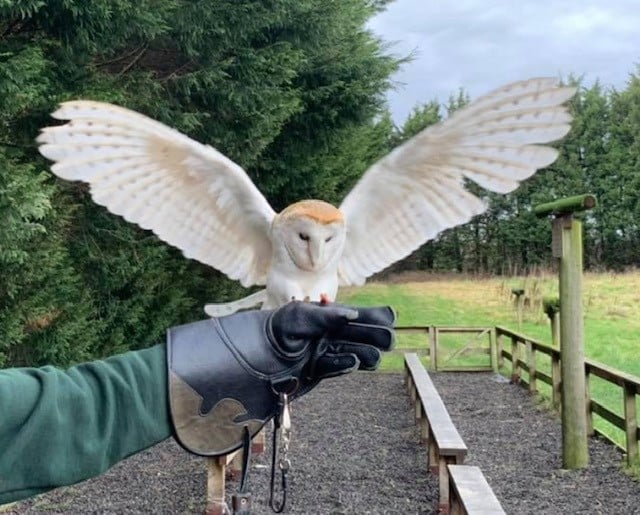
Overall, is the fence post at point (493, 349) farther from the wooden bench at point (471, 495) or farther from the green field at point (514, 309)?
the wooden bench at point (471, 495)

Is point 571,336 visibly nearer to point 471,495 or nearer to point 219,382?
point 471,495

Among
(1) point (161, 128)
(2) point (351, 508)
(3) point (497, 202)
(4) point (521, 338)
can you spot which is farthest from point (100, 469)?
(3) point (497, 202)

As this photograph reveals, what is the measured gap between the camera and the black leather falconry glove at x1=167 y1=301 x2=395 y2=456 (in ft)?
2.94

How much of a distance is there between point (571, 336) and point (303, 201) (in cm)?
201

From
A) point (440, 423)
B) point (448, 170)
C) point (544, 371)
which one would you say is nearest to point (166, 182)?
point (448, 170)

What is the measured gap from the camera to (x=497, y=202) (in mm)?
13820

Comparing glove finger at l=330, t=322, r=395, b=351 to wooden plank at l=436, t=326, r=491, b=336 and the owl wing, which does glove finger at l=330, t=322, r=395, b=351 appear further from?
wooden plank at l=436, t=326, r=491, b=336

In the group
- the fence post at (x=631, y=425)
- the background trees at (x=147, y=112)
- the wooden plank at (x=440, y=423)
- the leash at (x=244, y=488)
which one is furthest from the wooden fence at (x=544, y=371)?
the leash at (x=244, y=488)

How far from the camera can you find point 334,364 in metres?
1.03

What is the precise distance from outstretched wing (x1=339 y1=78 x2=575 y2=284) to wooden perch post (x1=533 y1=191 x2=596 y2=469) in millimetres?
1554

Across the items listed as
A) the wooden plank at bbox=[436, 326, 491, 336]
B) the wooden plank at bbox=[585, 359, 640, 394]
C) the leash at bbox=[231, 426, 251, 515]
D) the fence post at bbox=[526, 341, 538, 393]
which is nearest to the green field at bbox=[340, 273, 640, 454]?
the fence post at bbox=[526, 341, 538, 393]

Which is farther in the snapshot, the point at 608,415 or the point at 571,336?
the point at 608,415

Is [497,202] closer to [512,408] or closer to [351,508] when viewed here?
[512,408]

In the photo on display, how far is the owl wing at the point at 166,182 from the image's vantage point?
1823 millimetres
